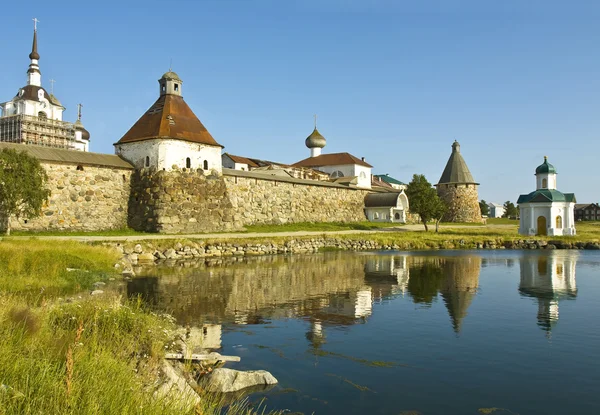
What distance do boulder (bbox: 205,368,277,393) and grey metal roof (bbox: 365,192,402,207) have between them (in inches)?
1880

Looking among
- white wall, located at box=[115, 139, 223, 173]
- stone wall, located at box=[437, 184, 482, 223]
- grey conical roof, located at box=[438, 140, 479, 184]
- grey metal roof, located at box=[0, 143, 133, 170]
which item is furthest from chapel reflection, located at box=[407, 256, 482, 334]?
grey conical roof, located at box=[438, 140, 479, 184]

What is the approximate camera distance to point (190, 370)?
711 centimetres

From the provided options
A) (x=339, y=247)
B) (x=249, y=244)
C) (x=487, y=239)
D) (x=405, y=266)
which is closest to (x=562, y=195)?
(x=487, y=239)

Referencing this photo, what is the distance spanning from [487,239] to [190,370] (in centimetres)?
3233

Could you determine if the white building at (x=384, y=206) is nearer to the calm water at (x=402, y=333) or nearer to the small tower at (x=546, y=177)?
the small tower at (x=546, y=177)

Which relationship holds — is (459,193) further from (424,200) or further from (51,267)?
(51,267)

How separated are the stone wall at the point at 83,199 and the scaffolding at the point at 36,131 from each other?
43.8m

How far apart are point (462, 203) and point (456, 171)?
4.74m

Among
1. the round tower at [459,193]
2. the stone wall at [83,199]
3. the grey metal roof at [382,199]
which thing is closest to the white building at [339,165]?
the grey metal roof at [382,199]

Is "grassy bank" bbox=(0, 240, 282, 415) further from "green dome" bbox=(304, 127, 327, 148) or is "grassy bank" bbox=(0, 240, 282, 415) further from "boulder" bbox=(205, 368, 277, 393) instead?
"green dome" bbox=(304, 127, 327, 148)

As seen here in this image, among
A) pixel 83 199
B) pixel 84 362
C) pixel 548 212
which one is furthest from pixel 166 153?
pixel 548 212

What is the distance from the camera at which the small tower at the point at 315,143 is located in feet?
225

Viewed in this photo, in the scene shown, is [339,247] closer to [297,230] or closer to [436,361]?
[297,230]

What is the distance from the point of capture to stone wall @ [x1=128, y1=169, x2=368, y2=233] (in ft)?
103
